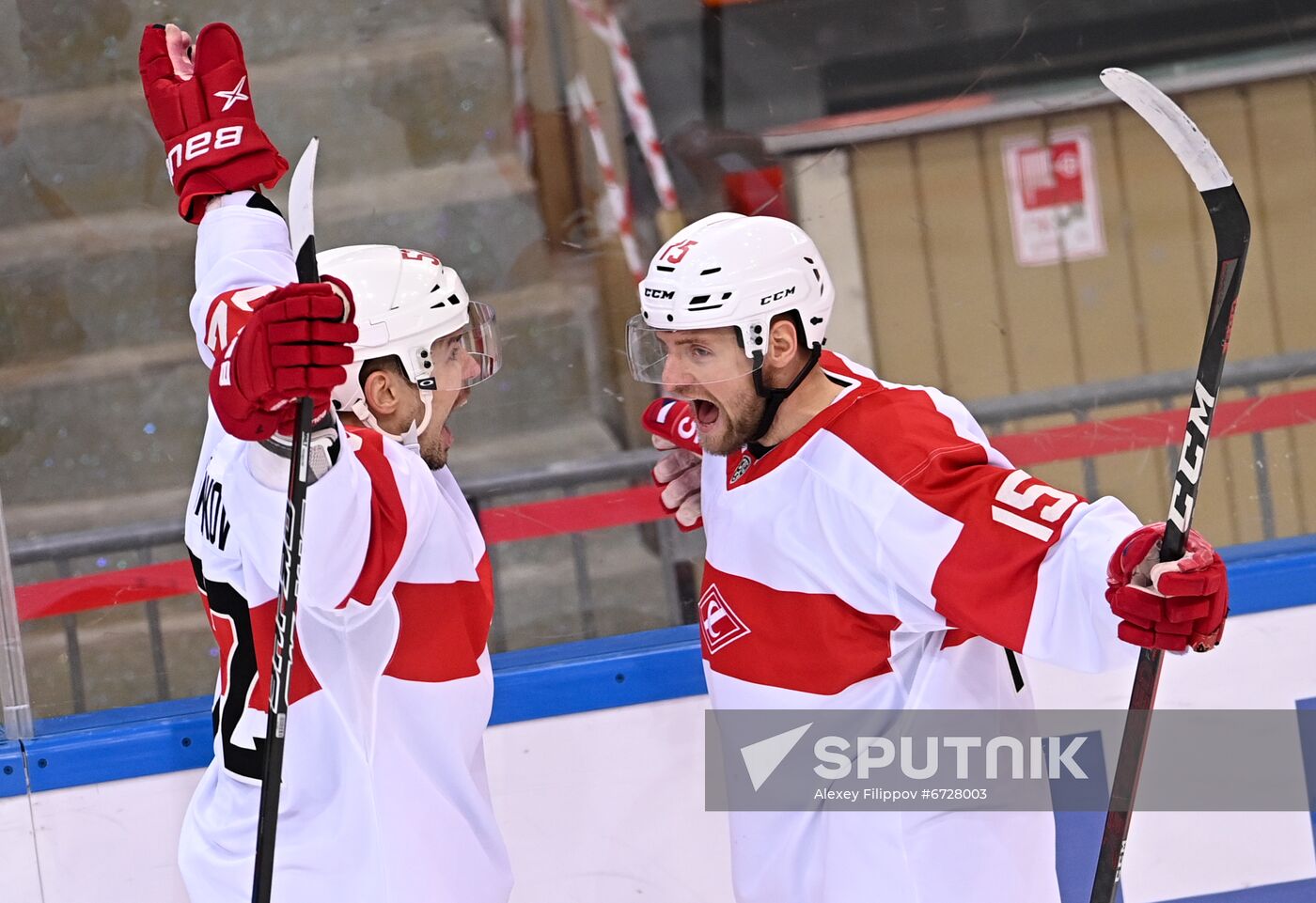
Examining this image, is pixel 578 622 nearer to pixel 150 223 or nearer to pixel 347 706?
pixel 347 706

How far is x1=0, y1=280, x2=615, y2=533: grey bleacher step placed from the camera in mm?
2760

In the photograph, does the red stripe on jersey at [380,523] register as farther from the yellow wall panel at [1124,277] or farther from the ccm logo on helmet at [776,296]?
the yellow wall panel at [1124,277]

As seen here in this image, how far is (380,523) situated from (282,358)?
0.33m

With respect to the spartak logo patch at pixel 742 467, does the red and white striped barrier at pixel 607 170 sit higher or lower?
higher

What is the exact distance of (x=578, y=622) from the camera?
9.45ft

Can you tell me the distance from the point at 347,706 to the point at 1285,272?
2.26 m

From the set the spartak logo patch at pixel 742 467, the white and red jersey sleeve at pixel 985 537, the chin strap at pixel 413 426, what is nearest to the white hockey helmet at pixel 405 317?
the chin strap at pixel 413 426

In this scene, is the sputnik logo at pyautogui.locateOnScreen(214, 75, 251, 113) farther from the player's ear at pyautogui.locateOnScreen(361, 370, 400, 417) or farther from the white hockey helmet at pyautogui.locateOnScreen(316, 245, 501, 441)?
the player's ear at pyautogui.locateOnScreen(361, 370, 400, 417)

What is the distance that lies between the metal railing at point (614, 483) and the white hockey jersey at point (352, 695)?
75 cm

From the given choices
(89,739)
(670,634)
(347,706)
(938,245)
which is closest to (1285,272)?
(938,245)

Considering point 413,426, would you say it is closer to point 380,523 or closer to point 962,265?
point 380,523

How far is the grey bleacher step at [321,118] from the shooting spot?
9.23 feet

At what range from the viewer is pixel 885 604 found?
1.94 meters

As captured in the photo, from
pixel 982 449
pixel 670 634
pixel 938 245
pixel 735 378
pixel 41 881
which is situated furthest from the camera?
pixel 938 245
